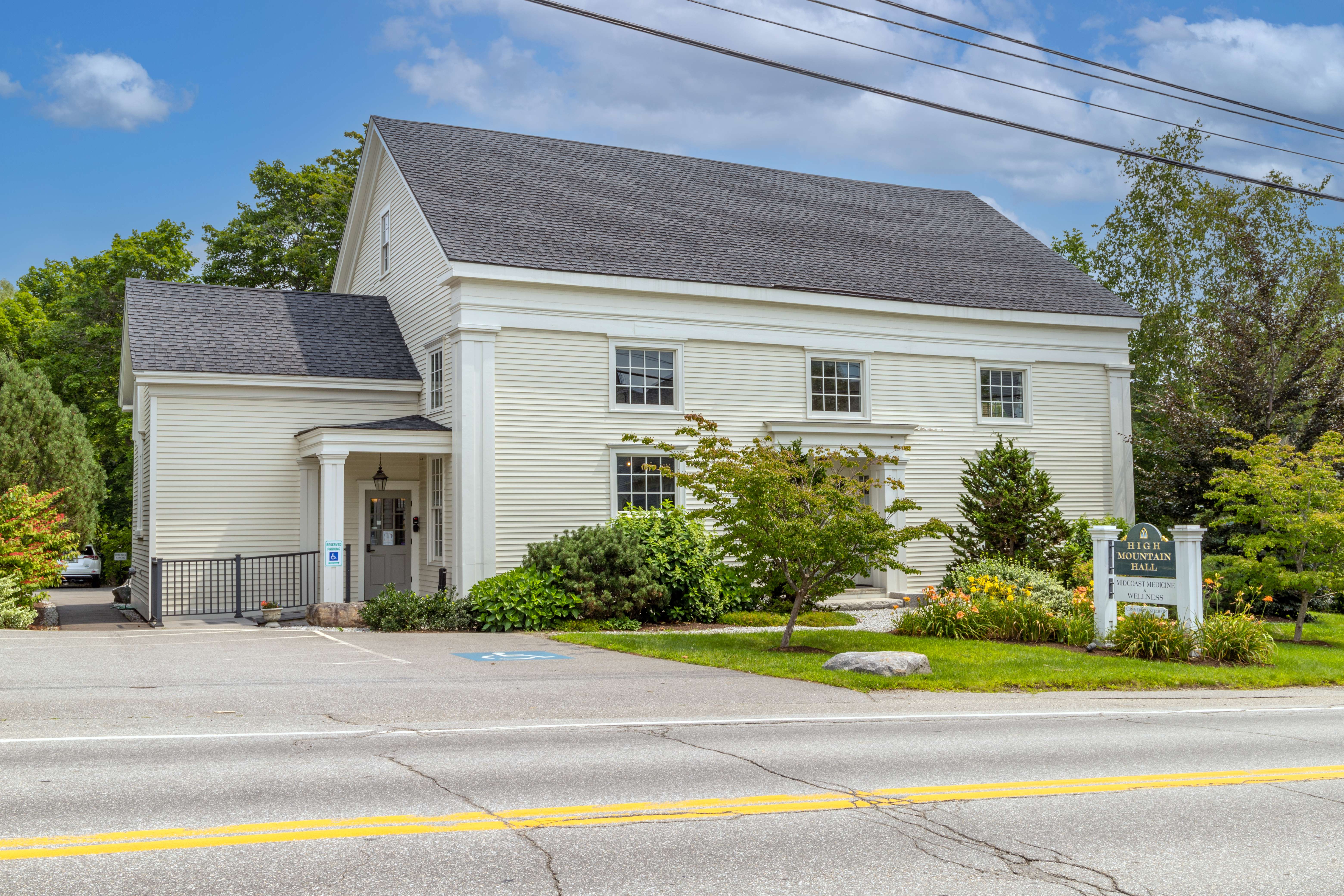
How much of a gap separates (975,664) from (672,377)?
31.3 feet

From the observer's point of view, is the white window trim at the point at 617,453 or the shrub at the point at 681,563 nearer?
the shrub at the point at 681,563

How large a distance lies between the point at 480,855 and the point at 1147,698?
30.2 feet

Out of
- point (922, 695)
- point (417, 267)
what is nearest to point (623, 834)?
point (922, 695)

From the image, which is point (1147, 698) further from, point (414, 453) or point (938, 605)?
point (414, 453)

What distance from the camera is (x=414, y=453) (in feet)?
66.1

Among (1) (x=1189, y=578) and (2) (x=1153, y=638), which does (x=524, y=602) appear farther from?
(1) (x=1189, y=578)

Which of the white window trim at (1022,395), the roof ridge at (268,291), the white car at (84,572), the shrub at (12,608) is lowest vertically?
the white car at (84,572)

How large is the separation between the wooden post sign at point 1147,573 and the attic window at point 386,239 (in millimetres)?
15525

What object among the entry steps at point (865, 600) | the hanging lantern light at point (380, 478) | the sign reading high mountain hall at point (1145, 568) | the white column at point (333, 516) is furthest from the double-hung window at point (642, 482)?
the sign reading high mountain hall at point (1145, 568)

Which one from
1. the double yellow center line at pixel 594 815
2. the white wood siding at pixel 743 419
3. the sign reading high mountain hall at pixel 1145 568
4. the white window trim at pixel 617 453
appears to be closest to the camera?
the double yellow center line at pixel 594 815

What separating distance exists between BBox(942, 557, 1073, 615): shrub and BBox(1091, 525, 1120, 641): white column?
1472mm

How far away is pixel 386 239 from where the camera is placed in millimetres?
24391

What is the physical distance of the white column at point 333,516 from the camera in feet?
62.5

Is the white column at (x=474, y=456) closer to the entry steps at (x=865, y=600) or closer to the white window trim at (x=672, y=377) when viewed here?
the white window trim at (x=672, y=377)
